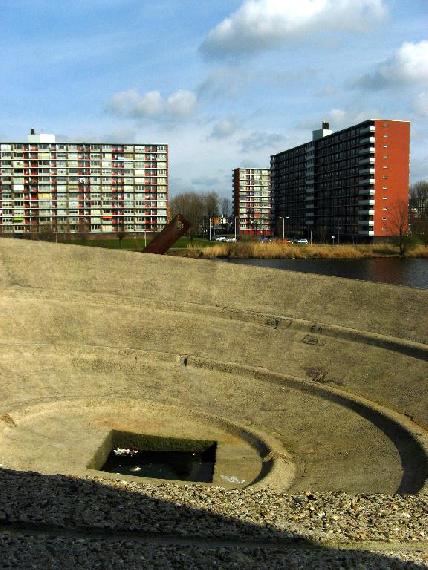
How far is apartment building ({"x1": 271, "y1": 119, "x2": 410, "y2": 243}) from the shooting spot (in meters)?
81.6

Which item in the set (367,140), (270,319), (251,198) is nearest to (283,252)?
(367,140)

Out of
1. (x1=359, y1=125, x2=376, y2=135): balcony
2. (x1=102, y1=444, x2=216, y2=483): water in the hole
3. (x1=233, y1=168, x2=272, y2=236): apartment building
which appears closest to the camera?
(x1=102, y1=444, x2=216, y2=483): water in the hole

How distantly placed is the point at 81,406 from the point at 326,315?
8337 millimetres

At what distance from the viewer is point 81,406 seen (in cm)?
1475

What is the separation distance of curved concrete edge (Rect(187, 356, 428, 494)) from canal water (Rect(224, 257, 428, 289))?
22599 millimetres

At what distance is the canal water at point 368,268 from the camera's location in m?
40.6

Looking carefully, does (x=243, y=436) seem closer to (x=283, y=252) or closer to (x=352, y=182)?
(x=283, y=252)

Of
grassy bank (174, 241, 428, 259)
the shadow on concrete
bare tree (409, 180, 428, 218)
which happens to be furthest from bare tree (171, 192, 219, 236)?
the shadow on concrete

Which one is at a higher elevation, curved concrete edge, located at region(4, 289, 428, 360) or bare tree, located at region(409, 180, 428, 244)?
bare tree, located at region(409, 180, 428, 244)

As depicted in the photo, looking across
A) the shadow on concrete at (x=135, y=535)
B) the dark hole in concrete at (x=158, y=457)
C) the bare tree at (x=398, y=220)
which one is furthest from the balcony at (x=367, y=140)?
the shadow on concrete at (x=135, y=535)

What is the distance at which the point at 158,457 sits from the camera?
13.1 m

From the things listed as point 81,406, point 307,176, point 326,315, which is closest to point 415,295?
point 326,315

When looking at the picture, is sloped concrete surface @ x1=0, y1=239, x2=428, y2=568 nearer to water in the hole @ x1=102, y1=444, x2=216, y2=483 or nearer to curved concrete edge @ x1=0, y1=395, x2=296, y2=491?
curved concrete edge @ x1=0, y1=395, x2=296, y2=491

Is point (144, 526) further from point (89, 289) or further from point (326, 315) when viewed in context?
point (89, 289)
